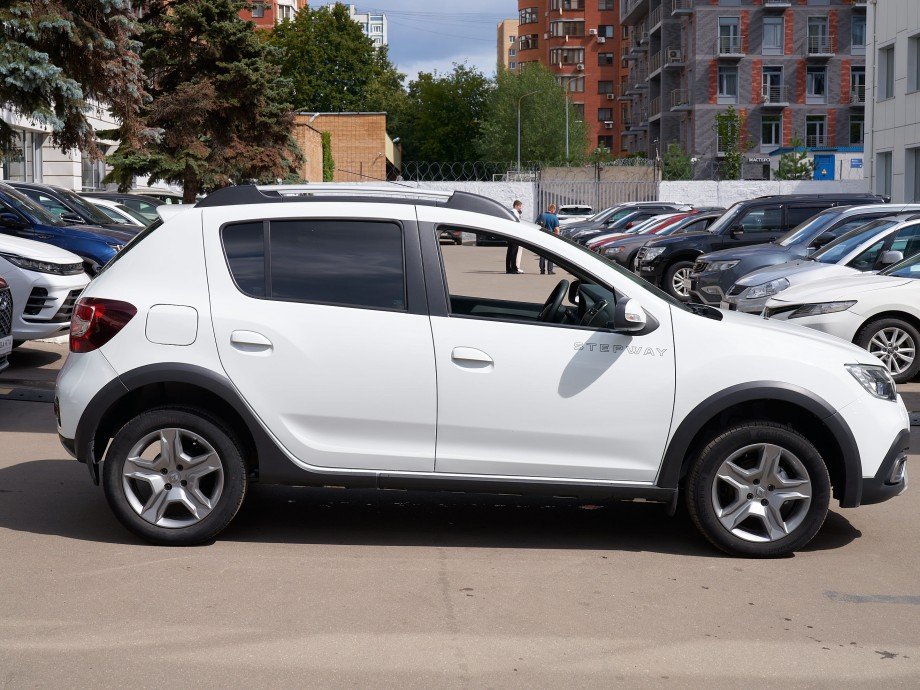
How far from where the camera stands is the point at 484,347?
569cm

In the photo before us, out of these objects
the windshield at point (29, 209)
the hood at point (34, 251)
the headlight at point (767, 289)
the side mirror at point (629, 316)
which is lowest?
the headlight at point (767, 289)

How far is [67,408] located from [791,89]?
70233mm

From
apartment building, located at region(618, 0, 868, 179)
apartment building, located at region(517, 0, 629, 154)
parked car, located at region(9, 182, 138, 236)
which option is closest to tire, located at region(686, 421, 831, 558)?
parked car, located at region(9, 182, 138, 236)

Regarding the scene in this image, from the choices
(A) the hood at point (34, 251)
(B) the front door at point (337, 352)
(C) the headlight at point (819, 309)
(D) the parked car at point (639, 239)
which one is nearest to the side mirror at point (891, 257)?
(C) the headlight at point (819, 309)

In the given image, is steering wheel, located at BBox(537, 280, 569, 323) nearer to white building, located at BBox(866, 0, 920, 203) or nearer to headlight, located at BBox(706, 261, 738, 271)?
headlight, located at BBox(706, 261, 738, 271)

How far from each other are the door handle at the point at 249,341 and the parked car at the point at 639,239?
21.4m

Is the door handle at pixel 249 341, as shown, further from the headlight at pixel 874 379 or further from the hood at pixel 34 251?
the hood at pixel 34 251

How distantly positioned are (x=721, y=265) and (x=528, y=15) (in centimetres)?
10887

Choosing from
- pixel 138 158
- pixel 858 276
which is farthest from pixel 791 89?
pixel 858 276

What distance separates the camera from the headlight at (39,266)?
463 inches

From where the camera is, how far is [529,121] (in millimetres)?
90938

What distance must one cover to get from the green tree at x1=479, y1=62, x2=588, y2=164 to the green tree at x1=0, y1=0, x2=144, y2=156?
71.5 m

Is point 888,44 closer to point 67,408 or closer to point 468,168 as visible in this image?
point 67,408

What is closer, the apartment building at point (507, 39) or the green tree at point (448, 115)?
the green tree at point (448, 115)
